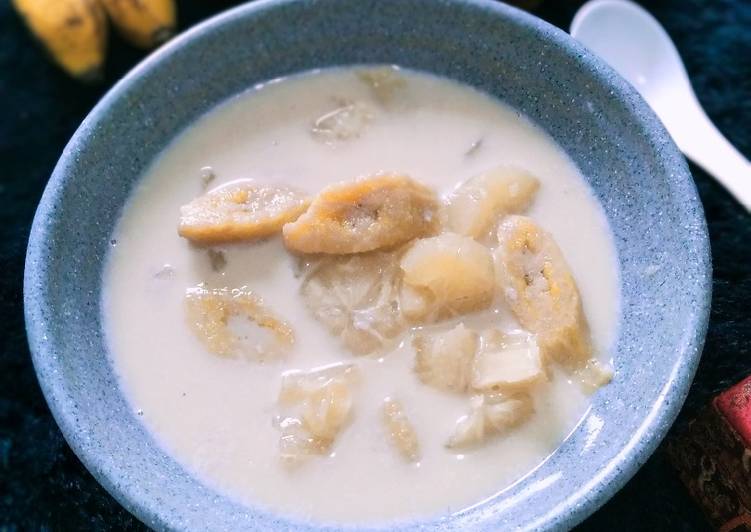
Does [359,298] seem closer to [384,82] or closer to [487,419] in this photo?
[487,419]

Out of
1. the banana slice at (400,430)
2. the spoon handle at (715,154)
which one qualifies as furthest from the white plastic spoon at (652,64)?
the banana slice at (400,430)

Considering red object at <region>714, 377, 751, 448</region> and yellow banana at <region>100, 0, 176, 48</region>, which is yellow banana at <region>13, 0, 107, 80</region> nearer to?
yellow banana at <region>100, 0, 176, 48</region>

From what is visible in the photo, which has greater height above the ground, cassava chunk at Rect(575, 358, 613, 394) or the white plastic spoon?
the white plastic spoon

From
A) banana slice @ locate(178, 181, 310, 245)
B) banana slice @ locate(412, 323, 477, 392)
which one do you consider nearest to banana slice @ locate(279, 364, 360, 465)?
banana slice @ locate(412, 323, 477, 392)

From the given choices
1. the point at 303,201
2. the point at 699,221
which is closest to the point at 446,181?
the point at 303,201

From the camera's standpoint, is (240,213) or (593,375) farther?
(240,213)

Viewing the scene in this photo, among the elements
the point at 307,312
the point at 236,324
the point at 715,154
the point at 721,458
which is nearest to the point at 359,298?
the point at 307,312
